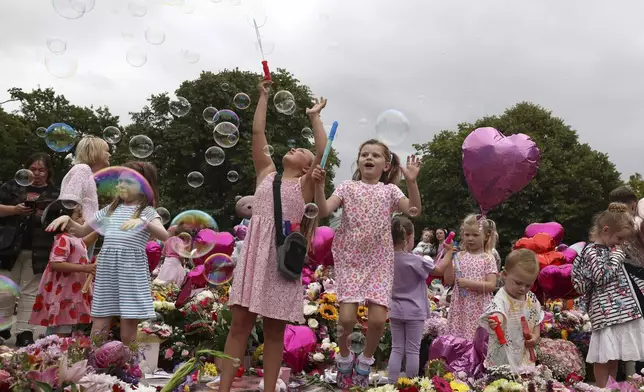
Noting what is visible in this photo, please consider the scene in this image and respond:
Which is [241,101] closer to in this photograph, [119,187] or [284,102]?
[284,102]

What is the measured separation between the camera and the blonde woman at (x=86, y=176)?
A: 16.8 ft

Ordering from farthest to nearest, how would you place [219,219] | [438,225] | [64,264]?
[438,225] < [219,219] < [64,264]

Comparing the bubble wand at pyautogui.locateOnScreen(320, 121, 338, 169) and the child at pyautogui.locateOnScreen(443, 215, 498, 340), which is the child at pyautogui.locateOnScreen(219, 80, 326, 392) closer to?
the bubble wand at pyautogui.locateOnScreen(320, 121, 338, 169)

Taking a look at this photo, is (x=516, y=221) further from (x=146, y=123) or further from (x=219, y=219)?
(x=146, y=123)

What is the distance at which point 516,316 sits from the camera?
14.8ft

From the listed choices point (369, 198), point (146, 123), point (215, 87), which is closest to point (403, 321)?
point (369, 198)

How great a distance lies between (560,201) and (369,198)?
2517 centimetres

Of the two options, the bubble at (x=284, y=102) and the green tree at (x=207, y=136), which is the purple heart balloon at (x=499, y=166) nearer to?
the bubble at (x=284, y=102)

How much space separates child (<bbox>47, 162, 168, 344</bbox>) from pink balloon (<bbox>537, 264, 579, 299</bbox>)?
370cm

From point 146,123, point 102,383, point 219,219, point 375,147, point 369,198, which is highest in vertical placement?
point 146,123

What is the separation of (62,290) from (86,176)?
1.02 m

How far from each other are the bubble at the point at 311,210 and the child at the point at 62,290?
7.16 feet

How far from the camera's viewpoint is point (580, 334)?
7.00 metres

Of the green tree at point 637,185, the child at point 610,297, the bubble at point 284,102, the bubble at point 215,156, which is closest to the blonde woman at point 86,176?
the bubble at point 215,156
